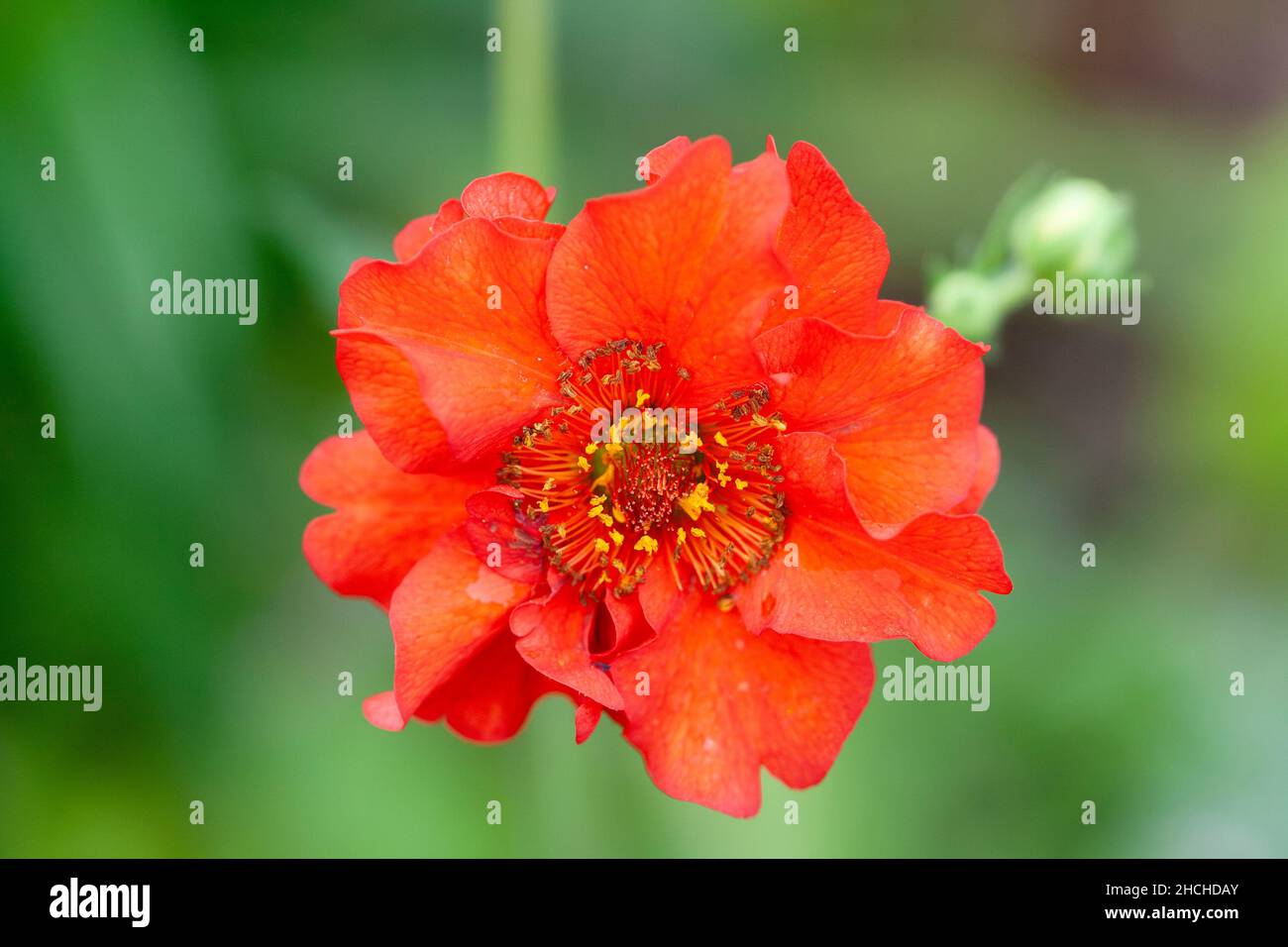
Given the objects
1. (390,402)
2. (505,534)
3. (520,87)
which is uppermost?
(520,87)

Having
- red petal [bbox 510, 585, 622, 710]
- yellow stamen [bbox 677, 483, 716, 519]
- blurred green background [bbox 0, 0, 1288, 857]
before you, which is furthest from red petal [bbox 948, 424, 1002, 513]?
blurred green background [bbox 0, 0, 1288, 857]

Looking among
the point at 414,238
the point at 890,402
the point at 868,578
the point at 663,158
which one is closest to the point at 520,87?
the point at 414,238

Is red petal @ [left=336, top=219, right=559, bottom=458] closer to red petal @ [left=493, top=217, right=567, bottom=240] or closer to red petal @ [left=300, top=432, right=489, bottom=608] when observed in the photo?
red petal @ [left=493, top=217, right=567, bottom=240]

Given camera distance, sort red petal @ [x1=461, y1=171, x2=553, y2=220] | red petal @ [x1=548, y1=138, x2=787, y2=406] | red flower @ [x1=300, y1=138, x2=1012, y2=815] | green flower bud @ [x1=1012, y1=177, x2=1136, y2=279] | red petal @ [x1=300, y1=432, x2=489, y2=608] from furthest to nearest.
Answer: green flower bud @ [x1=1012, y1=177, x2=1136, y2=279], red petal @ [x1=300, y1=432, x2=489, y2=608], red petal @ [x1=461, y1=171, x2=553, y2=220], red flower @ [x1=300, y1=138, x2=1012, y2=815], red petal @ [x1=548, y1=138, x2=787, y2=406]

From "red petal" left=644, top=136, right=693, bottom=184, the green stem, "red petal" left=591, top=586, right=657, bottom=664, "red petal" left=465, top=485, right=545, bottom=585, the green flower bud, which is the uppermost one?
the green stem

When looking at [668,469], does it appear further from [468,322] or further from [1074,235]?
[1074,235]

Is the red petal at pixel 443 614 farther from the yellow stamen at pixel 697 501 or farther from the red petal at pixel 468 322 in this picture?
the yellow stamen at pixel 697 501

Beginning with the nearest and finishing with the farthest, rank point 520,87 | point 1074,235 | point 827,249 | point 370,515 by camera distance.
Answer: point 827,249 < point 370,515 < point 1074,235 < point 520,87
